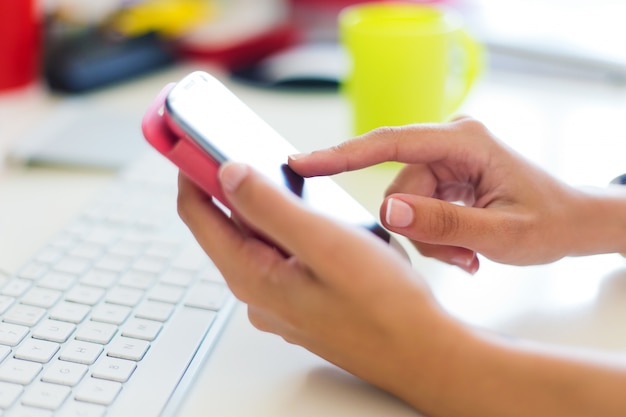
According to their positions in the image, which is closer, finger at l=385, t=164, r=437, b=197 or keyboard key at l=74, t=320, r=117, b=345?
keyboard key at l=74, t=320, r=117, b=345

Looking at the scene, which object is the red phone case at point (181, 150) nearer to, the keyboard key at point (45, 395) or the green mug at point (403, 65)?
the keyboard key at point (45, 395)

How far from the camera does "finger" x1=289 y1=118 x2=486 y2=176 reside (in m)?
0.47

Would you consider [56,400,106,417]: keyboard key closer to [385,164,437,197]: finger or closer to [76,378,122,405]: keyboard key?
[76,378,122,405]: keyboard key

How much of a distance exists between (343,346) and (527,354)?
10 centimetres

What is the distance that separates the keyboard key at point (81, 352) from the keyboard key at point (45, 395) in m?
0.02

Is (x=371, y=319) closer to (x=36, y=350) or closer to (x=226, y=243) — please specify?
(x=226, y=243)

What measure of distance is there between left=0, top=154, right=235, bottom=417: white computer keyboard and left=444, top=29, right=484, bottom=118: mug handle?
352 mm

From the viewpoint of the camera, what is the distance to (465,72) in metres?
0.80

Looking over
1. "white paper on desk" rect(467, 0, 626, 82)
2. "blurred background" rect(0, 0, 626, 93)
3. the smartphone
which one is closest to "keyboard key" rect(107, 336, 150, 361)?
the smartphone

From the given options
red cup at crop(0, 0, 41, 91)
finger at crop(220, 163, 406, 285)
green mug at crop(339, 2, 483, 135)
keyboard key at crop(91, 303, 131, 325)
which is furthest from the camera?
red cup at crop(0, 0, 41, 91)

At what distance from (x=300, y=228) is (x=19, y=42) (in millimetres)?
776

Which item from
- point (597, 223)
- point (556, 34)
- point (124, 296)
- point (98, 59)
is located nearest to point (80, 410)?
point (124, 296)

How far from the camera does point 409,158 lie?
1.66ft

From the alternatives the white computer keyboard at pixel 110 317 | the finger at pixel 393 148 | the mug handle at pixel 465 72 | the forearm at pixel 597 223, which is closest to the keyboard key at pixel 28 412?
the white computer keyboard at pixel 110 317
